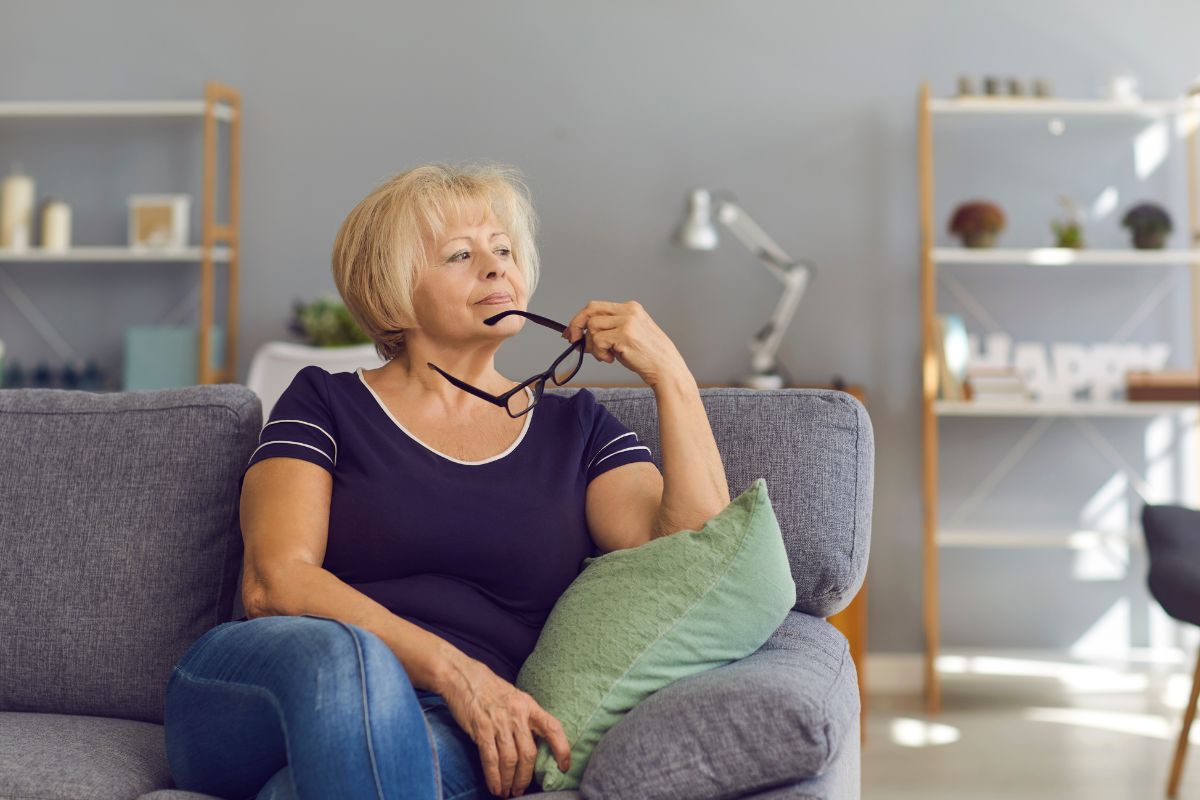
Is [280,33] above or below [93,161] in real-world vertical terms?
above

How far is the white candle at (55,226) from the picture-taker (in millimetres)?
3777

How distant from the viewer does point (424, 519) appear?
4.97 feet

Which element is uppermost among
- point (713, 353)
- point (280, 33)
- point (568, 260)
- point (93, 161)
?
point (280, 33)

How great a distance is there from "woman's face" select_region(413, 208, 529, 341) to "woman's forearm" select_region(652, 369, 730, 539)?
0.25 meters

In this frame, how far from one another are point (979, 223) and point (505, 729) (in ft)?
8.73

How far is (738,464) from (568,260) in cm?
217

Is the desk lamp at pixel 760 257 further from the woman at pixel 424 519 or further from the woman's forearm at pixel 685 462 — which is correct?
the woman's forearm at pixel 685 462

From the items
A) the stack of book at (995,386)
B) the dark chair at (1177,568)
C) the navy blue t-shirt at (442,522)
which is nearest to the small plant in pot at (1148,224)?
the stack of book at (995,386)

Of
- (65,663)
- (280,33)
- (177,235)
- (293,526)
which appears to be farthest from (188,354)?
(293,526)

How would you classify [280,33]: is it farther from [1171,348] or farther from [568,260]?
[1171,348]

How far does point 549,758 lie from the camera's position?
130 cm

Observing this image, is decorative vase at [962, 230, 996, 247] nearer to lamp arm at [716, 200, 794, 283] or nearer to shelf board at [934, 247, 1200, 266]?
shelf board at [934, 247, 1200, 266]

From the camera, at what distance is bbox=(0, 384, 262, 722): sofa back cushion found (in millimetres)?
1678

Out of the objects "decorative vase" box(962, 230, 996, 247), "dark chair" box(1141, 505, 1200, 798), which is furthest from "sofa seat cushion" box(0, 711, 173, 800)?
"decorative vase" box(962, 230, 996, 247)
